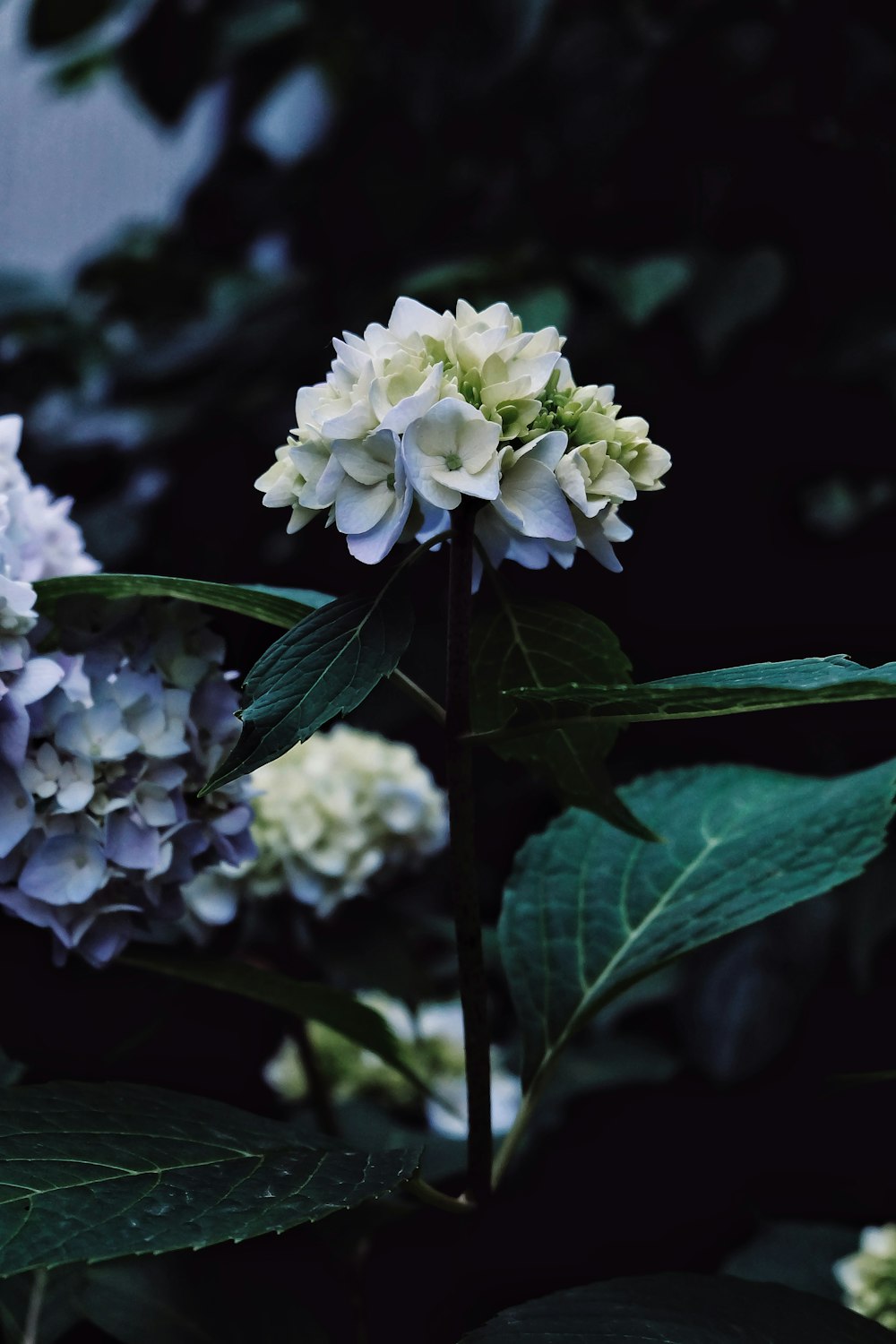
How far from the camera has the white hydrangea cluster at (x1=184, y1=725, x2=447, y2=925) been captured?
64 cm

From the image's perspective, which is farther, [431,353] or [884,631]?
[884,631]

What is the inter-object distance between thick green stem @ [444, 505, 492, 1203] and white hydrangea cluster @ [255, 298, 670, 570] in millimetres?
31

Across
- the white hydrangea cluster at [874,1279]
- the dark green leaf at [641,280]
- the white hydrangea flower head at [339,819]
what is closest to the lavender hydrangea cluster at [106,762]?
the white hydrangea flower head at [339,819]

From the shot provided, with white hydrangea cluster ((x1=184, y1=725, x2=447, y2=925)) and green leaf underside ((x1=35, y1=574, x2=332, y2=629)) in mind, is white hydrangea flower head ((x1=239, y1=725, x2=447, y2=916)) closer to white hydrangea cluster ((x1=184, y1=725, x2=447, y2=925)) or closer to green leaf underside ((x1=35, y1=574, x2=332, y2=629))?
white hydrangea cluster ((x1=184, y1=725, x2=447, y2=925))

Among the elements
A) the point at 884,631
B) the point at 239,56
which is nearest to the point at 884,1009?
the point at 884,631

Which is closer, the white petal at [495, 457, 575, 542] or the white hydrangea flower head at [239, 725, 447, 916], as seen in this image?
the white petal at [495, 457, 575, 542]

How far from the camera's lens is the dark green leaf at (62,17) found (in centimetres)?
133

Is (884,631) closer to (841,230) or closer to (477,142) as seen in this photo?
(841,230)

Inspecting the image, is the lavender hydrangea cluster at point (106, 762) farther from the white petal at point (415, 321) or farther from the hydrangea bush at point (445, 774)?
the white petal at point (415, 321)

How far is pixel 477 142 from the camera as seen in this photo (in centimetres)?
123

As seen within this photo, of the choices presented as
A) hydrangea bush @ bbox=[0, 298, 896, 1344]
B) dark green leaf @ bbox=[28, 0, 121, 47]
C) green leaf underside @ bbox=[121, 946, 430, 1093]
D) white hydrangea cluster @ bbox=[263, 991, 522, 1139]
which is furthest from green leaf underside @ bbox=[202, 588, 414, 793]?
dark green leaf @ bbox=[28, 0, 121, 47]

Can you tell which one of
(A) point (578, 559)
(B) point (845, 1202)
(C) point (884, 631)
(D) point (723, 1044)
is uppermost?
(A) point (578, 559)

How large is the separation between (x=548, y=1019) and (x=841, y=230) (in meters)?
0.85

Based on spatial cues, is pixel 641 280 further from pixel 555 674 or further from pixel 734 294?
pixel 555 674
